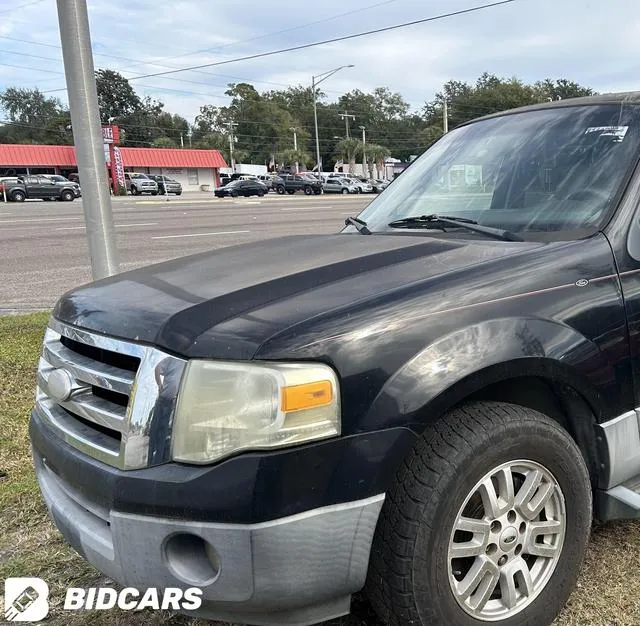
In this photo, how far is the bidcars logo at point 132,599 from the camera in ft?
6.18

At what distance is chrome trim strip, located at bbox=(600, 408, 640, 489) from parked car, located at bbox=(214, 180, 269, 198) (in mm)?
49668

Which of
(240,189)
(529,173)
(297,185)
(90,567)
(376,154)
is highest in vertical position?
(376,154)

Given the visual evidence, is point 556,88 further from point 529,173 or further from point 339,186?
point 529,173

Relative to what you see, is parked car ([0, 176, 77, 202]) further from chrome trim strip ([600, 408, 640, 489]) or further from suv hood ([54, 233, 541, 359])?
chrome trim strip ([600, 408, 640, 489])

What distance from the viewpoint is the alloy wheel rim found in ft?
6.74

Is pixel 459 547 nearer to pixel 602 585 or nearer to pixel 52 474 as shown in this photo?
pixel 602 585

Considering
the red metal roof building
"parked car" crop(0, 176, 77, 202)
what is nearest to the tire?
"parked car" crop(0, 176, 77, 202)

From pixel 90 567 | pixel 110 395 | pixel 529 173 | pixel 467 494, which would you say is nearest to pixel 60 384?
pixel 110 395

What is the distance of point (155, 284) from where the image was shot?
8.26ft

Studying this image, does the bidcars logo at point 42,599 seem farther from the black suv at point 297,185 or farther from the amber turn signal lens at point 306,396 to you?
the black suv at point 297,185

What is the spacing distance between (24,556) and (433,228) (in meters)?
2.32

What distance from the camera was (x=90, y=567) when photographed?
9.31 feet

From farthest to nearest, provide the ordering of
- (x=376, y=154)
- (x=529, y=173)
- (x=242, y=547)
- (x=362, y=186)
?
(x=376, y=154) < (x=362, y=186) < (x=529, y=173) < (x=242, y=547)

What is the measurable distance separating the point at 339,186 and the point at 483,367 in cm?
5633
